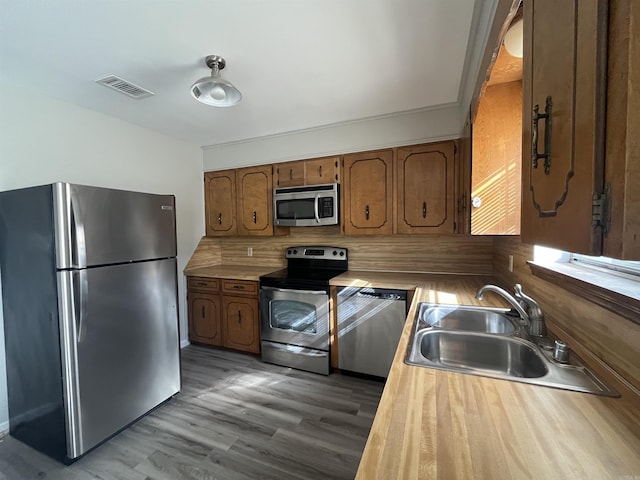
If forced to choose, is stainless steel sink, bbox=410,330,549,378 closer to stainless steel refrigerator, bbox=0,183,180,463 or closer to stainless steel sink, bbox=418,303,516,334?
stainless steel sink, bbox=418,303,516,334

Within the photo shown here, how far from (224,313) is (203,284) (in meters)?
0.42

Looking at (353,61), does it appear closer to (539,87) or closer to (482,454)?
(539,87)

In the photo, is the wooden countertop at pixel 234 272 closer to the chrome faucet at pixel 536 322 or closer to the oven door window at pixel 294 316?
the oven door window at pixel 294 316

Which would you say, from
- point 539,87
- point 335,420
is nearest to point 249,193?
point 335,420

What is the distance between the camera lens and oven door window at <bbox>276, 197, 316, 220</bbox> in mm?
2730

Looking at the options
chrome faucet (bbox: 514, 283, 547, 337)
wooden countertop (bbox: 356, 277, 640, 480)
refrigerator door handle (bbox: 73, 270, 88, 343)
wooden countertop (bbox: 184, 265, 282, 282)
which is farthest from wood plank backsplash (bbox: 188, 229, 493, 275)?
wooden countertop (bbox: 356, 277, 640, 480)

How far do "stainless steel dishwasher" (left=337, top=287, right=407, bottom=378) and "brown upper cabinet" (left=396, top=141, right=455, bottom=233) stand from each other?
69 centimetres

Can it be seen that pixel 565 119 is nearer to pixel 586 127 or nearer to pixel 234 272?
pixel 586 127

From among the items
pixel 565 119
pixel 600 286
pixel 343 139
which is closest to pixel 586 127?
pixel 565 119

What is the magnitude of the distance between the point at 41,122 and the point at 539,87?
299cm

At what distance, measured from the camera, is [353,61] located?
166cm

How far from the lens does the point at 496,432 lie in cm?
60

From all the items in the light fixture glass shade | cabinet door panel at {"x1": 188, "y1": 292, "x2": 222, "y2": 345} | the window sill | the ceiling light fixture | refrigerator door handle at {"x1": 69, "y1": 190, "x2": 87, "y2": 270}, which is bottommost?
cabinet door panel at {"x1": 188, "y1": 292, "x2": 222, "y2": 345}

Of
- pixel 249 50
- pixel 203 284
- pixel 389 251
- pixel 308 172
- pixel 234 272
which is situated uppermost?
pixel 249 50
